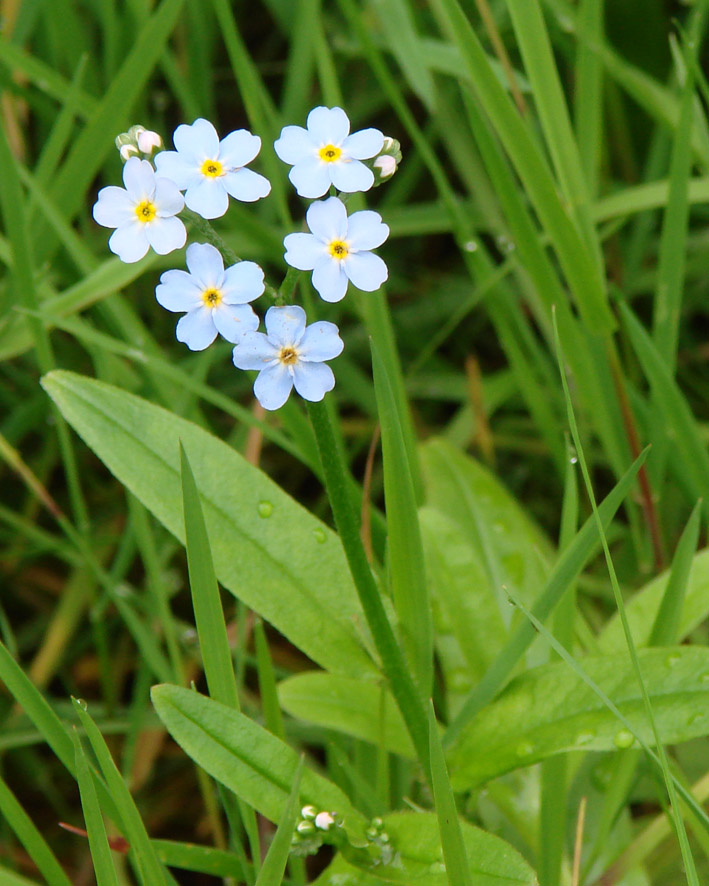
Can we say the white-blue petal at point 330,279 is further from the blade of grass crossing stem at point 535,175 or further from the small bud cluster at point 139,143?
the blade of grass crossing stem at point 535,175

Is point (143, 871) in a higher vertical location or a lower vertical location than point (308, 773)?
lower

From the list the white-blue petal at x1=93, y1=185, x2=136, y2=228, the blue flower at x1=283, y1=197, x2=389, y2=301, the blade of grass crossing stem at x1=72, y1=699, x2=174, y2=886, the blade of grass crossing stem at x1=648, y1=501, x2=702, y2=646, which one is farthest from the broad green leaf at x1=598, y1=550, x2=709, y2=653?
the white-blue petal at x1=93, y1=185, x2=136, y2=228

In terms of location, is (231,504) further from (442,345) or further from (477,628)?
(442,345)

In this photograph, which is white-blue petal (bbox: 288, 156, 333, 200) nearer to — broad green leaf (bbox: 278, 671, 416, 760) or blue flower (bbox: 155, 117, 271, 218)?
blue flower (bbox: 155, 117, 271, 218)

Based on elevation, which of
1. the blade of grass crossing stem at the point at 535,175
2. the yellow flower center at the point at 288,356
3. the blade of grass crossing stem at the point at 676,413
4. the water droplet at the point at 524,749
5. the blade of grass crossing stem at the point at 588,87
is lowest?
the water droplet at the point at 524,749

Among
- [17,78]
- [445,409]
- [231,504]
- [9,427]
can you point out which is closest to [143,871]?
[231,504]

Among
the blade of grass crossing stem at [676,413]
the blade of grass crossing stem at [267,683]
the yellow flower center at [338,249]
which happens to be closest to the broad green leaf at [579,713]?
the blade of grass crossing stem at [267,683]

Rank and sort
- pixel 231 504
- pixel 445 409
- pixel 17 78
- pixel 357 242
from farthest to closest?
pixel 445 409 < pixel 17 78 < pixel 231 504 < pixel 357 242
